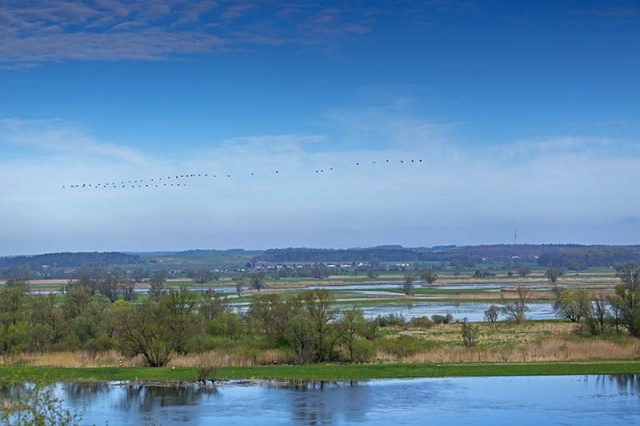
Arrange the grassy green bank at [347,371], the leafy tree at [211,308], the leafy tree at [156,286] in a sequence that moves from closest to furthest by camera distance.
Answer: the grassy green bank at [347,371] → the leafy tree at [211,308] → the leafy tree at [156,286]

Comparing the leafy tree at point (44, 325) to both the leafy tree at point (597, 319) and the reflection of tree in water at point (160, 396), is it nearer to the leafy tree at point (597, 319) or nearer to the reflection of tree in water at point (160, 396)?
the reflection of tree in water at point (160, 396)

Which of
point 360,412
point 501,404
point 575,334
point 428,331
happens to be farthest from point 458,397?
point 428,331

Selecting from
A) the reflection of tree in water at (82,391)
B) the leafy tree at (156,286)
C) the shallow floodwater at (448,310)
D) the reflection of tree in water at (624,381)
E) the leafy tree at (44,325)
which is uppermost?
the leafy tree at (156,286)

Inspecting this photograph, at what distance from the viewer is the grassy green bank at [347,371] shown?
132 feet

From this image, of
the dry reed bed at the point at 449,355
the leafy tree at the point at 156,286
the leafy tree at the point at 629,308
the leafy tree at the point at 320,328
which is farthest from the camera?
the leafy tree at the point at 156,286

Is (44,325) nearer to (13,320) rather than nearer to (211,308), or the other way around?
(13,320)

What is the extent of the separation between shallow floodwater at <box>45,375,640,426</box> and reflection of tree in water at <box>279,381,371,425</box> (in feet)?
0.12

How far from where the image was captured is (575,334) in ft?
174

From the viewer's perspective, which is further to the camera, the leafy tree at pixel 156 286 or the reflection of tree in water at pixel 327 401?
the leafy tree at pixel 156 286

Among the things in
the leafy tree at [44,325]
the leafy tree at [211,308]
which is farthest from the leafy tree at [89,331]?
the leafy tree at [211,308]

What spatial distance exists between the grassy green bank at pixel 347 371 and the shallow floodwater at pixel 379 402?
1.26m

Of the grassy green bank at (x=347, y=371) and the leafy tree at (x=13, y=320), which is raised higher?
the leafy tree at (x=13, y=320)

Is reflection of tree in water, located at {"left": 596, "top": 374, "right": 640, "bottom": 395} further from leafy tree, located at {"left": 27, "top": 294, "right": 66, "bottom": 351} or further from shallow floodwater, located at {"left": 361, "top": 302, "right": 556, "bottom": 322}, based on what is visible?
shallow floodwater, located at {"left": 361, "top": 302, "right": 556, "bottom": 322}

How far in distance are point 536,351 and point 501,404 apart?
13.6 metres
